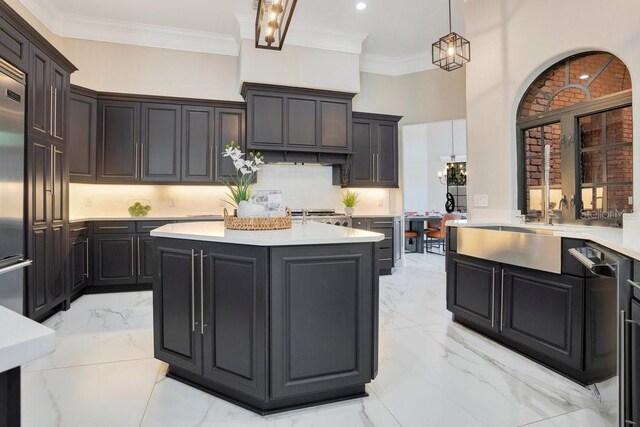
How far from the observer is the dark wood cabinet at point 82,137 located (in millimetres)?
4191

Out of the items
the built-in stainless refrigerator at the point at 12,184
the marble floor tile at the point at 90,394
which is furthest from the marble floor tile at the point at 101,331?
the built-in stainless refrigerator at the point at 12,184

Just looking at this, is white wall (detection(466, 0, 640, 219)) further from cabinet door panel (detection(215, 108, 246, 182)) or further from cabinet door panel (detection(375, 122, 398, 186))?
cabinet door panel (detection(215, 108, 246, 182))

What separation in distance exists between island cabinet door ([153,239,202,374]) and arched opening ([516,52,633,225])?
2846mm

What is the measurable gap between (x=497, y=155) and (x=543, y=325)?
6.01 ft

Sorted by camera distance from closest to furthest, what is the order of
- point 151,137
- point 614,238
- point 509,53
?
point 614,238, point 509,53, point 151,137

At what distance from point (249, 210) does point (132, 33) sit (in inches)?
156

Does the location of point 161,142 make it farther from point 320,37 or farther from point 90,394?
point 90,394

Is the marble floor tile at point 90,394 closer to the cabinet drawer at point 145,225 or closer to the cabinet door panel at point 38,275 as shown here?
the cabinet door panel at point 38,275

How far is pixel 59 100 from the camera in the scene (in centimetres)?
351

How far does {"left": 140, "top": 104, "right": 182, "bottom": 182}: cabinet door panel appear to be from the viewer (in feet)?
15.4

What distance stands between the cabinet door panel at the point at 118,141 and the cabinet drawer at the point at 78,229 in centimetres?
66

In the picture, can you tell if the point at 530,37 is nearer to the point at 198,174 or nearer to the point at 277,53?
the point at 277,53

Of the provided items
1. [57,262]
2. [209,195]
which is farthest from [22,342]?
[209,195]

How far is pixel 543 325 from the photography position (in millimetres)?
2371
